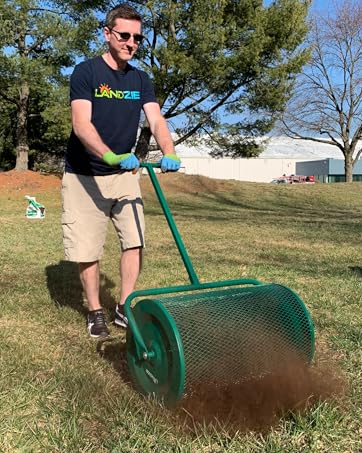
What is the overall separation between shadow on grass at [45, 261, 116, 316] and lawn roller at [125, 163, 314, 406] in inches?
69.1

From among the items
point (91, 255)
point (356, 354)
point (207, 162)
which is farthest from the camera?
point (207, 162)

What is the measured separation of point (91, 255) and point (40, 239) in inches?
211

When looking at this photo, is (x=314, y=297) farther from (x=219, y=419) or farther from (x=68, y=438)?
(x=68, y=438)

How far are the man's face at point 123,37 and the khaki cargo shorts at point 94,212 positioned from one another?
792 millimetres

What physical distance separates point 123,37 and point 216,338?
193 cm

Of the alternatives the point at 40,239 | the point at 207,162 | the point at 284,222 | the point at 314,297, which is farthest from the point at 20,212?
the point at 207,162

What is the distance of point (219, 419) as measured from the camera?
232cm

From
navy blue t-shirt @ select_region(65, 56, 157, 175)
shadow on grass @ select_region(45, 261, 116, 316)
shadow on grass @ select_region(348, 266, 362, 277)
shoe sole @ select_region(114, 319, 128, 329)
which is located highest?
navy blue t-shirt @ select_region(65, 56, 157, 175)

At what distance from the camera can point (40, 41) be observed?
18922 millimetres

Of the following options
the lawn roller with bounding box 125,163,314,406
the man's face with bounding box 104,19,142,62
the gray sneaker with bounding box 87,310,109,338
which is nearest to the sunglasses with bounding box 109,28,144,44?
the man's face with bounding box 104,19,142,62

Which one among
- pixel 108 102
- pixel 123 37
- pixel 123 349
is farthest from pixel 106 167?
pixel 123 349

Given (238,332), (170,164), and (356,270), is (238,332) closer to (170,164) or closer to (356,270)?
(170,164)

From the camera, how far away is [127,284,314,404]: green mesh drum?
7.55 ft

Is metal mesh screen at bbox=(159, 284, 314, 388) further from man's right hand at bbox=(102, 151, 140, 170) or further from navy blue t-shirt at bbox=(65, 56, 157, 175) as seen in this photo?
navy blue t-shirt at bbox=(65, 56, 157, 175)
